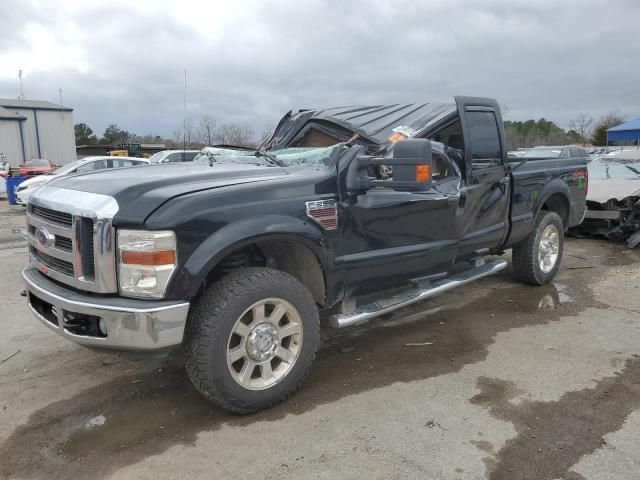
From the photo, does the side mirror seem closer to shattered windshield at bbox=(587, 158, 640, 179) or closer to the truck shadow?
the truck shadow

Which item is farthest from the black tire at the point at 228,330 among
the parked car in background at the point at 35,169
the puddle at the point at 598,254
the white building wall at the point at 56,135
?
the white building wall at the point at 56,135

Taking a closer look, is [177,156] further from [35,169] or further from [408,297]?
[408,297]

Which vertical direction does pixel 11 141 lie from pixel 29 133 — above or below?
below

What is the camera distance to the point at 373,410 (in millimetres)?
3488

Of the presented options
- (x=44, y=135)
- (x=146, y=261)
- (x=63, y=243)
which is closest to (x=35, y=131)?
(x=44, y=135)

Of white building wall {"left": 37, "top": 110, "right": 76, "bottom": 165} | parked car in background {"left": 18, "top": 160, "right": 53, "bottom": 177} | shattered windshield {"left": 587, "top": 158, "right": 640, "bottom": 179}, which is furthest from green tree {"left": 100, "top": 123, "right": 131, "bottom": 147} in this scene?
shattered windshield {"left": 587, "top": 158, "right": 640, "bottom": 179}

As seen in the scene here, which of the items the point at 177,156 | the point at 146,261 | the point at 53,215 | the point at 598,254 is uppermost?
the point at 177,156

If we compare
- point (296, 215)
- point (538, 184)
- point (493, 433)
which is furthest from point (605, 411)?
point (538, 184)

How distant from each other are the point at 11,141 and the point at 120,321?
121ft

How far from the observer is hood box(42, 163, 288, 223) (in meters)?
3.03

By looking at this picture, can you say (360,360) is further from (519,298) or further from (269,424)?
(519,298)

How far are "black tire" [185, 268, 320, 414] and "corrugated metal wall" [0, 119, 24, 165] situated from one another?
1418 inches

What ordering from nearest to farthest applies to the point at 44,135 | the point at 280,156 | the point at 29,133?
the point at 280,156 → the point at 29,133 → the point at 44,135

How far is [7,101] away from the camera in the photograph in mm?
35938
